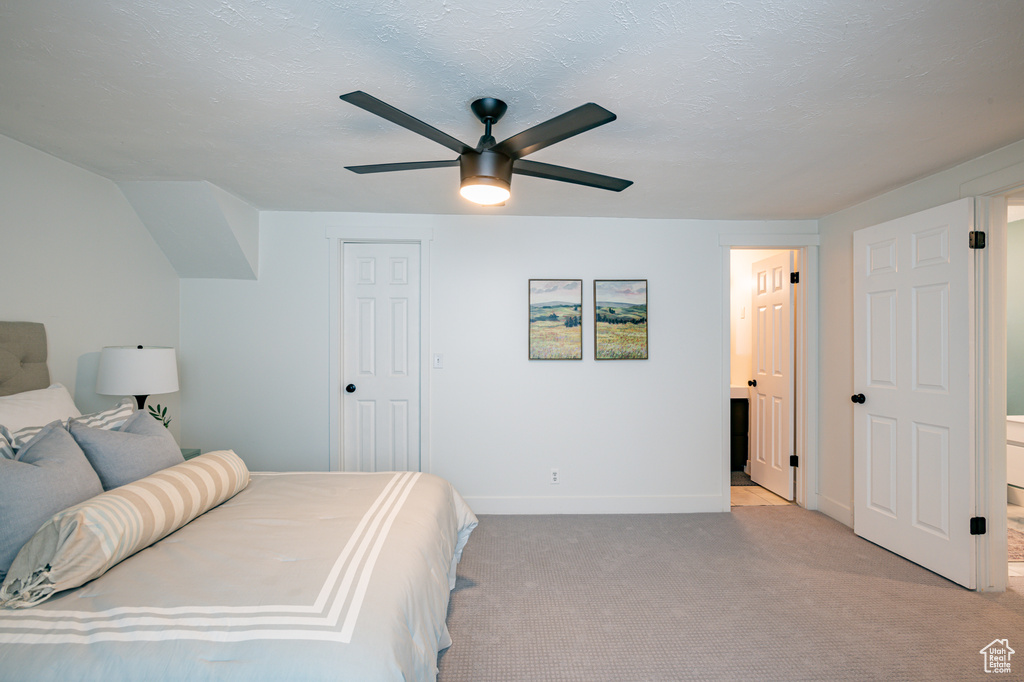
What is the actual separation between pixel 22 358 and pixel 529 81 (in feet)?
8.87

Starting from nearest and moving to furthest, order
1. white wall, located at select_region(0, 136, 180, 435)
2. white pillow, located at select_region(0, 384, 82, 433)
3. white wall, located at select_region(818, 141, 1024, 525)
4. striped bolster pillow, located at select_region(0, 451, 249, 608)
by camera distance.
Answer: striped bolster pillow, located at select_region(0, 451, 249, 608) < white pillow, located at select_region(0, 384, 82, 433) < white wall, located at select_region(0, 136, 180, 435) < white wall, located at select_region(818, 141, 1024, 525)

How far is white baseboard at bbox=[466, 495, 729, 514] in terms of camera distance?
376 centimetres

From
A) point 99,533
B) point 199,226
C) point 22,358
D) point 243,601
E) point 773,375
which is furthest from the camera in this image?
point 773,375

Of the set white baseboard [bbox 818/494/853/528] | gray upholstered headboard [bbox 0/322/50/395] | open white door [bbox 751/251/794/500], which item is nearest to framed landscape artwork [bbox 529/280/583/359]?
open white door [bbox 751/251/794/500]

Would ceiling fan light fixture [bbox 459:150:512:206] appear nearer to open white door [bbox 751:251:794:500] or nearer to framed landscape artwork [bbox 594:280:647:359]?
framed landscape artwork [bbox 594:280:647:359]

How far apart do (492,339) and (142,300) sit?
2371mm

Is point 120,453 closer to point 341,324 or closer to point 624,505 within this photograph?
point 341,324

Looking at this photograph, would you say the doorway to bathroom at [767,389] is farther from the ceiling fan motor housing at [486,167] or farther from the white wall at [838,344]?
the ceiling fan motor housing at [486,167]

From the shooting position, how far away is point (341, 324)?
3.72m

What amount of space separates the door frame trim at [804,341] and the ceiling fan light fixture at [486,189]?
8.34 feet

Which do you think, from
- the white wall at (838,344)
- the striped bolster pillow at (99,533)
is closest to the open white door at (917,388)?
the white wall at (838,344)

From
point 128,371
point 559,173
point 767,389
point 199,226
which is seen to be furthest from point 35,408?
point 767,389

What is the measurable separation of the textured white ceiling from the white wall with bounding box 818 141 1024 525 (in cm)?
50

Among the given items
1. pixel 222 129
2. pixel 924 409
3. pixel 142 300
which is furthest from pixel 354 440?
pixel 924 409
